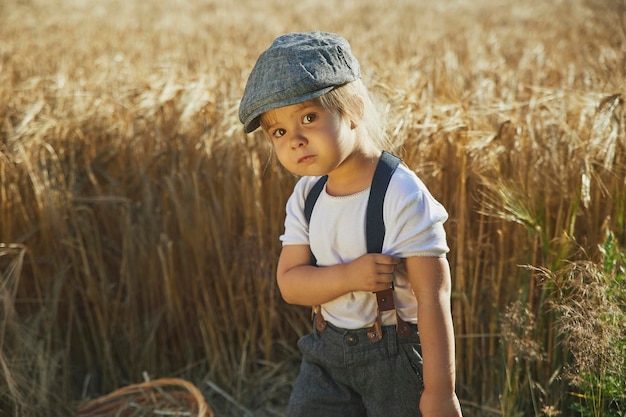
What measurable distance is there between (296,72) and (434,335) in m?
0.64

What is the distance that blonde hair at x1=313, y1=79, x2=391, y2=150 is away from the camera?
1.67 metres

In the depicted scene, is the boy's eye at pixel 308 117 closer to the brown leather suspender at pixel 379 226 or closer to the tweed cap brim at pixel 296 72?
the tweed cap brim at pixel 296 72

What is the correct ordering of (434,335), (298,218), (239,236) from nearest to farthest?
(434,335)
(298,218)
(239,236)

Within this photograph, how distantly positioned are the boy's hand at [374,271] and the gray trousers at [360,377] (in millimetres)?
158

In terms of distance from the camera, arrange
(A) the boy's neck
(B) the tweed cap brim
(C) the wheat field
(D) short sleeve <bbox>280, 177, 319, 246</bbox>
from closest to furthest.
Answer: (B) the tweed cap brim → (A) the boy's neck → (D) short sleeve <bbox>280, 177, 319, 246</bbox> → (C) the wheat field

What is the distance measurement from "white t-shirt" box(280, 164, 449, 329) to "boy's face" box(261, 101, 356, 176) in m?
0.13

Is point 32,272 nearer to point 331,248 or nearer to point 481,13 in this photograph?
point 331,248

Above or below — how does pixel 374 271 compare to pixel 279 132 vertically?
below

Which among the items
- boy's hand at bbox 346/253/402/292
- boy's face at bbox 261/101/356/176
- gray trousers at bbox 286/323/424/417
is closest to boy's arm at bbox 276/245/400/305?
boy's hand at bbox 346/253/402/292

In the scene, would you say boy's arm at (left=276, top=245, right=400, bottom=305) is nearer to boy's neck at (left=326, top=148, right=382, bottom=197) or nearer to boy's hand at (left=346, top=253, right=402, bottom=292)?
boy's hand at (left=346, top=253, right=402, bottom=292)

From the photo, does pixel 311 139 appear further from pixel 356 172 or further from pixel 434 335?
pixel 434 335

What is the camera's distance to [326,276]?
68.1 inches

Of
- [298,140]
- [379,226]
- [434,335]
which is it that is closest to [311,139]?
[298,140]

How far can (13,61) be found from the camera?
4531 millimetres
